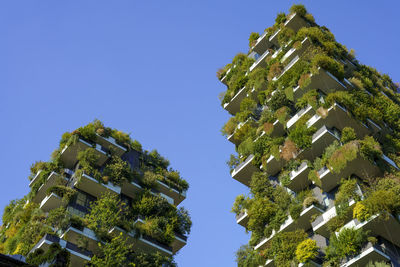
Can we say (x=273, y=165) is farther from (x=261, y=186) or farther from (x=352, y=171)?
(x=352, y=171)

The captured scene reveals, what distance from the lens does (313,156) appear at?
32.0 metres

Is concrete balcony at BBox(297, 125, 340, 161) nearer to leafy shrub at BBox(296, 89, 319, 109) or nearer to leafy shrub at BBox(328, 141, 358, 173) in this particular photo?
leafy shrub at BBox(328, 141, 358, 173)

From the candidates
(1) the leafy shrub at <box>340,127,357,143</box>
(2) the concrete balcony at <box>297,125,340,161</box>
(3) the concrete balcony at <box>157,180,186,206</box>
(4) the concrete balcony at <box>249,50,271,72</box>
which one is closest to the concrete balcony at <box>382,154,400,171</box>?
(1) the leafy shrub at <box>340,127,357,143</box>

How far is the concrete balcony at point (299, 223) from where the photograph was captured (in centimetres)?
2886

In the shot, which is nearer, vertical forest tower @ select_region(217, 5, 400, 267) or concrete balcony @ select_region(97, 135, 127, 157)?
vertical forest tower @ select_region(217, 5, 400, 267)

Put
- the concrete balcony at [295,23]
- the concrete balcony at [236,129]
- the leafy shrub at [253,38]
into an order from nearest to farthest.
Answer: the concrete balcony at [236,129], the concrete balcony at [295,23], the leafy shrub at [253,38]

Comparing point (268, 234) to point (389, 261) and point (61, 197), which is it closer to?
point (389, 261)

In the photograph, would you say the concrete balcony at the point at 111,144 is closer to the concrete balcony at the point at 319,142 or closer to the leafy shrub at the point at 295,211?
the concrete balcony at the point at 319,142

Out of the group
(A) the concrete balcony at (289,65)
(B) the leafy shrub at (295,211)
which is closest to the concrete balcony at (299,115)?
(A) the concrete balcony at (289,65)

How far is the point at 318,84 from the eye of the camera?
3538 centimetres

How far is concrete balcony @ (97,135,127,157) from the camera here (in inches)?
1650

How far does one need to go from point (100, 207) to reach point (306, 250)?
16.1m

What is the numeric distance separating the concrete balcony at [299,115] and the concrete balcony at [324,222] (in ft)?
26.3

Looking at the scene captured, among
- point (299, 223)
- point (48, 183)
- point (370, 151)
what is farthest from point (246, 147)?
point (48, 183)
